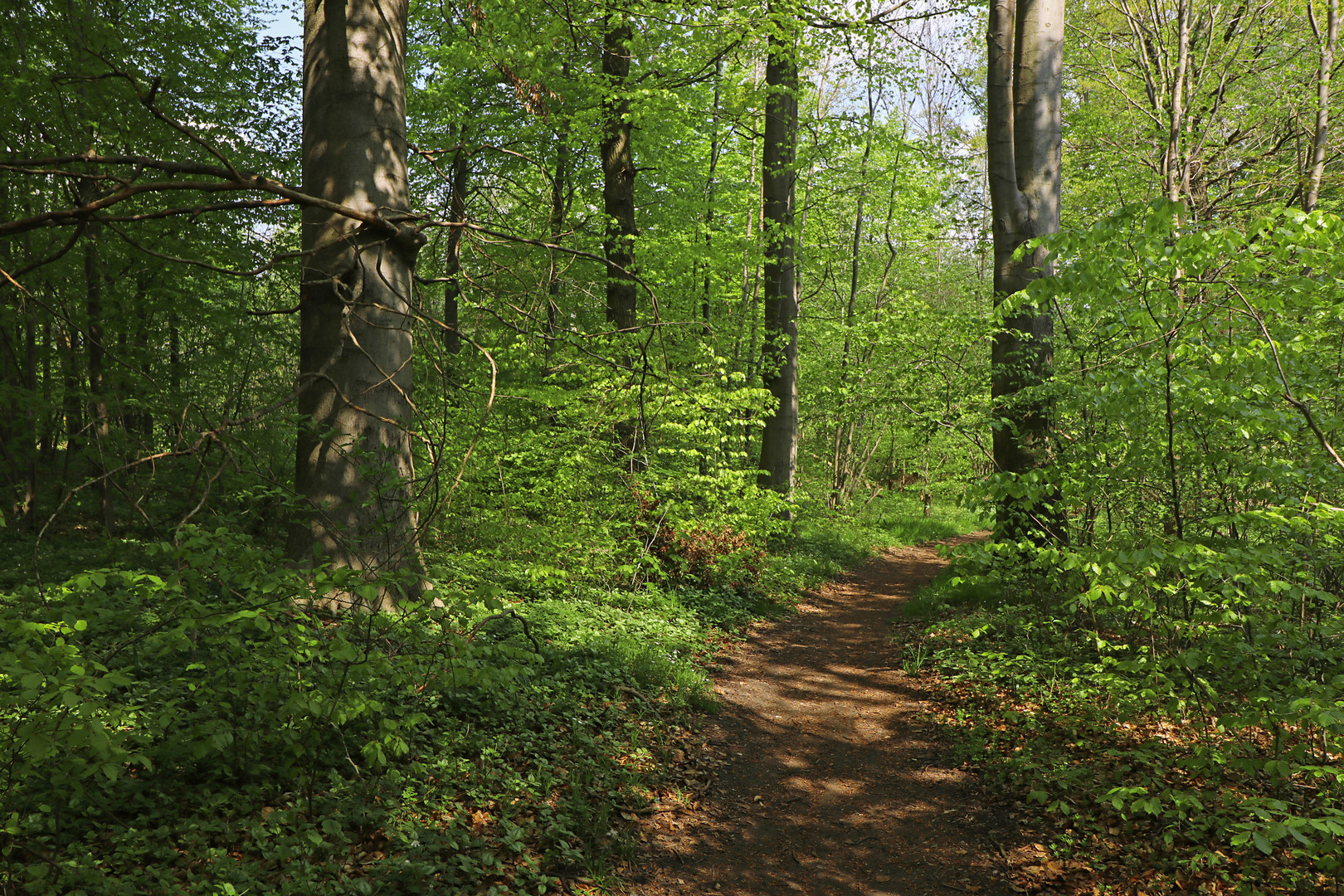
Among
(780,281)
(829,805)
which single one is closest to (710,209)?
(780,281)

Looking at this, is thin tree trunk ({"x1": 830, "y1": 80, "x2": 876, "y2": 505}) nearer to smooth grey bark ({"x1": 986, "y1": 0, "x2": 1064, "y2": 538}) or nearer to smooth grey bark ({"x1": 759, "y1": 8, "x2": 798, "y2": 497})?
smooth grey bark ({"x1": 759, "y1": 8, "x2": 798, "y2": 497})

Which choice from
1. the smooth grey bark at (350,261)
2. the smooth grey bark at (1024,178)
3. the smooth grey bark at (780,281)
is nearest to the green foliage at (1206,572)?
the smooth grey bark at (1024,178)

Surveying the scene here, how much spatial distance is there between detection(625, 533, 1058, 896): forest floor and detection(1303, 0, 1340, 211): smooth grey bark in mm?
8969

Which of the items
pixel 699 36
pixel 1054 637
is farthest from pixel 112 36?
pixel 1054 637

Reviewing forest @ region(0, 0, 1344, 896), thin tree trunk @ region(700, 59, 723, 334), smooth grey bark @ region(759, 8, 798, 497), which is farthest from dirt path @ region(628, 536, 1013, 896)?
thin tree trunk @ region(700, 59, 723, 334)

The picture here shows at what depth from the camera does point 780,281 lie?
43.0 ft

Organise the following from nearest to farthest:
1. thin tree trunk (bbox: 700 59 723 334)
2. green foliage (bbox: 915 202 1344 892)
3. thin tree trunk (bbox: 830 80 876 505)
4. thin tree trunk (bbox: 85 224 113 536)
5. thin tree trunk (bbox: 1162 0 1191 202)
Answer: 1. green foliage (bbox: 915 202 1344 892)
2. thin tree trunk (bbox: 85 224 113 536)
3. thin tree trunk (bbox: 1162 0 1191 202)
4. thin tree trunk (bbox: 700 59 723 334)
5. thin tree trunk (bbox: 830 80 876 505)

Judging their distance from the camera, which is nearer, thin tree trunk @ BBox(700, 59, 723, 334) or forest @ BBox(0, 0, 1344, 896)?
forest @ BBox(0, 0, 1344, 896)

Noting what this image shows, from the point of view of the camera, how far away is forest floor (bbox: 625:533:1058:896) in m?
3.94

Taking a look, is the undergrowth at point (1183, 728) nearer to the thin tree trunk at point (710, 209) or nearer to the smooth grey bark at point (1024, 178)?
the smooth grey bark at point (1024, 178)

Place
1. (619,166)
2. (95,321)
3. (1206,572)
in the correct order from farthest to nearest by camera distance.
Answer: (619,166) → (95,321) → (1206,572)

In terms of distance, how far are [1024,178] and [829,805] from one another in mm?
6879

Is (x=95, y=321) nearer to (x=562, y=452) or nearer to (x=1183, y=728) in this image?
(x=562, y=452)

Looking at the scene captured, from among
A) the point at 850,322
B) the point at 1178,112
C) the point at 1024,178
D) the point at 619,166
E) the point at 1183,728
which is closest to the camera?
the point at 1183,728
